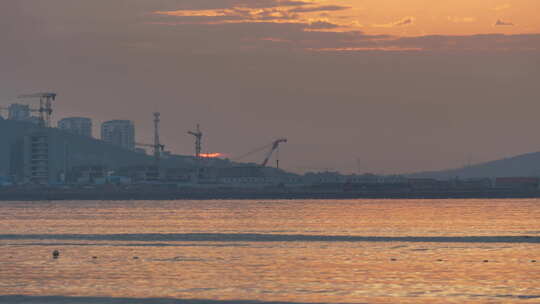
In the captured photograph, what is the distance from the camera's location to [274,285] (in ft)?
189

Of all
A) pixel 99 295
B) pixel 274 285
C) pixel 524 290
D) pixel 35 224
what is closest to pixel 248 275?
pixel 274 285

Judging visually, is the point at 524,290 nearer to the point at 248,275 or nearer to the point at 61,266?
the point at 248,275

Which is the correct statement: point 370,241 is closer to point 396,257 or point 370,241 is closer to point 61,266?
point 396,257

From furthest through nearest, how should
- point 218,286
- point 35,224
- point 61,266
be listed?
point 35,224 < point 61,266 < point 218,286

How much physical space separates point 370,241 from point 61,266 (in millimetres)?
34516

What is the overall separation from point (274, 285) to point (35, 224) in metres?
86.8

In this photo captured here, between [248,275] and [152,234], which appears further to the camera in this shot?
[152,234]

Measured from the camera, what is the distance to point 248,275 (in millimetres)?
62719

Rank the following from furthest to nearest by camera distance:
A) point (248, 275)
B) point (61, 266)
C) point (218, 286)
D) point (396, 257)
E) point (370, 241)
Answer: point (370, 241) → point (396, 257) → point (61, 266) → point (248, 275) → point (218, 286)

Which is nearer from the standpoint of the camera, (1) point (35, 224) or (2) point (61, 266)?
(2) point (61, 266)

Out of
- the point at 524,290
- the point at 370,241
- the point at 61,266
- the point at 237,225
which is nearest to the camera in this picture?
the point at 524,290

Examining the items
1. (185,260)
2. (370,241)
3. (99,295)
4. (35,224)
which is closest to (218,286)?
(99,295)

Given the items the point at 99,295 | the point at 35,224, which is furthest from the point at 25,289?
the point at 35,224

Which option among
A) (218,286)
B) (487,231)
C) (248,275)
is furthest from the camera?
(487,231)
